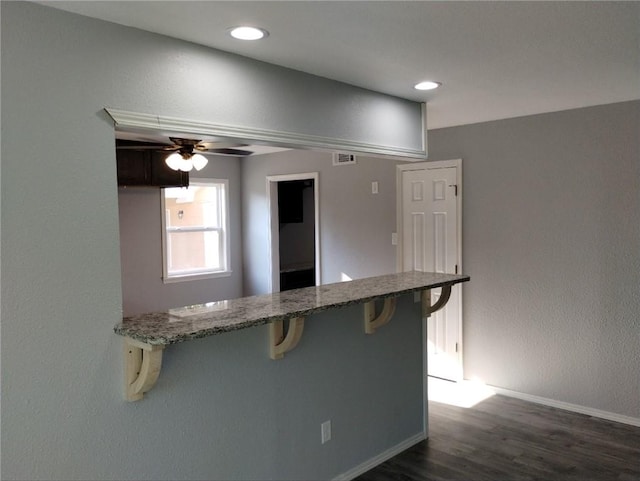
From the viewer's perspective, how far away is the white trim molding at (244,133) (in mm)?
1979

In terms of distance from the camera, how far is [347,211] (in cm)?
528

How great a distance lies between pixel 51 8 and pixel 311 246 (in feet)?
19.8

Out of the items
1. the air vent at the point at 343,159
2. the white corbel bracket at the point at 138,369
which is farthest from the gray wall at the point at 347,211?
the white corbel bracket at the point at 138,369

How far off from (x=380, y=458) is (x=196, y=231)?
3795 mm

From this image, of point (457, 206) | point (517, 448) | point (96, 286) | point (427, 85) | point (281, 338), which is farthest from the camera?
point (457, 206)

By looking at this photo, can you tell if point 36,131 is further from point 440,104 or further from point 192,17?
point 440,104

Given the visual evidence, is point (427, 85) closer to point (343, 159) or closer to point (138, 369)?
point (138, 369)

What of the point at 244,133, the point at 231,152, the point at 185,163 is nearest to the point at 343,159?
the point at 231,152

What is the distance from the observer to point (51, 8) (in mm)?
1786

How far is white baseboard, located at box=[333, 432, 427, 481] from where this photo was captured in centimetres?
294

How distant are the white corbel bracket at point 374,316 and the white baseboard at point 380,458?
782 millimetres

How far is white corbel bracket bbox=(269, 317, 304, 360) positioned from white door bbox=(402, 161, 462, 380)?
2314mm

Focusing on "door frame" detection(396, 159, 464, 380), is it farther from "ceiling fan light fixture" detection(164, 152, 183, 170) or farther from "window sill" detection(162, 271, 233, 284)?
"window sill" detection(162, 271, 233, 284)

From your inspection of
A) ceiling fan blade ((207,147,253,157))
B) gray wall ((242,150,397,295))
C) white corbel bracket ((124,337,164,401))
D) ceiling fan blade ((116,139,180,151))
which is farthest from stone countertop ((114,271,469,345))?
ceiling fan blade ((207,147,253,157))
